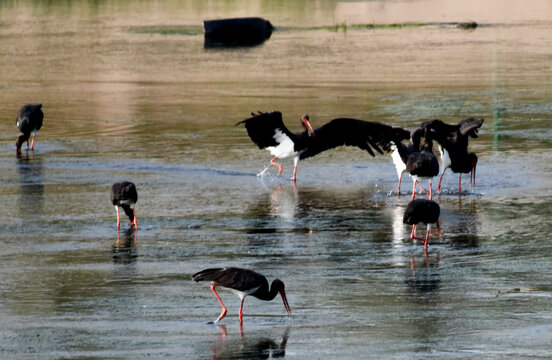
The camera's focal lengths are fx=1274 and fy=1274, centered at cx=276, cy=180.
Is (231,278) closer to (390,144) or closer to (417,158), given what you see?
(417,158)

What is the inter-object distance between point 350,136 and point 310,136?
0.58 meters

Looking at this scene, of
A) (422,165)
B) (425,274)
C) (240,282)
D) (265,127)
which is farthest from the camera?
(265,127)

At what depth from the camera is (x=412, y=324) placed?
10164mm

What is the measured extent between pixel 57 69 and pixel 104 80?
4.02 metres

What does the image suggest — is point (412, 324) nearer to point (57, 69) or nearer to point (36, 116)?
point (36, 116)

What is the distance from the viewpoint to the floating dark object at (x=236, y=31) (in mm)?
43594

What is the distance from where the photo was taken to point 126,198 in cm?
1441

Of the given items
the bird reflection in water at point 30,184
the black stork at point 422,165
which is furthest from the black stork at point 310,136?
the bird reflection in water at point 30,184

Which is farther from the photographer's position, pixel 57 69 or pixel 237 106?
pixel 57 69

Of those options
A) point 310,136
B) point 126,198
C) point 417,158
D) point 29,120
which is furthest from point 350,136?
point 29,120

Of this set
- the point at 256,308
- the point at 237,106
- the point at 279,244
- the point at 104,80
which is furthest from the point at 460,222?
the point at 104,80

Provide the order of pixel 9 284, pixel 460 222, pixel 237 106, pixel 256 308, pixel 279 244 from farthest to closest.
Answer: pixel 237 106 < pixel 460 222 < pixel 279 244 < pixel 9 284 < pixel 256 308

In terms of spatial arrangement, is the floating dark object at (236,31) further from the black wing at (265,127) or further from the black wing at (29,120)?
the black wing at (265,127)

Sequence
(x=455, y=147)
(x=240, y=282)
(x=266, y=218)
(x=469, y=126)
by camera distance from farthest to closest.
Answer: (x=469, y=126) → (x=455, y=147) → (x=266, y=218) → (x=240, y=282)
